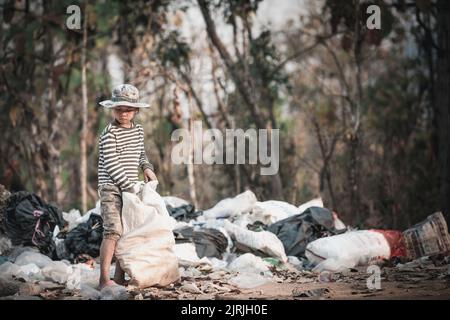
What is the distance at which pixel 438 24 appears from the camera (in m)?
9.66

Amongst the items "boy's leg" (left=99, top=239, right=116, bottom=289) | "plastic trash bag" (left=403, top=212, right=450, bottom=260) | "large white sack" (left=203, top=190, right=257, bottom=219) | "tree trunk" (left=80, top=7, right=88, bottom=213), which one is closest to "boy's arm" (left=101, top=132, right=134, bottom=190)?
"boy's leg" (left=99, top=239, right=116, bottom=289)

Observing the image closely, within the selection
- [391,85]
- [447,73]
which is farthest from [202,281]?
[391,85]

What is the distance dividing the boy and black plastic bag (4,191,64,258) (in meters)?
1.79

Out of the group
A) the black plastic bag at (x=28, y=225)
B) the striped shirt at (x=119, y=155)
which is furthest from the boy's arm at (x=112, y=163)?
the black plastic bag at (x=28, y=225)

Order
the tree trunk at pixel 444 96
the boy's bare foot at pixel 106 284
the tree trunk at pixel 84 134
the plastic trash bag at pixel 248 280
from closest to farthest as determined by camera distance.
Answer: the boy's bare foot at pixel 106 284 → the plastic trash bag at pixel 248 280 → the tree trunk at pixel 444 96 → the tree trunk at pixel 84 134

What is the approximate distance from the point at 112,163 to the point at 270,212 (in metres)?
3.08

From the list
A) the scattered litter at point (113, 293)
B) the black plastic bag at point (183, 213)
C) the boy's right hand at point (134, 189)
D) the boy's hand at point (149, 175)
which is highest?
the boy's hand at point (149, 175)

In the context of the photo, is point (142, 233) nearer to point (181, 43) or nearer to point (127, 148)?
point (127, 148)

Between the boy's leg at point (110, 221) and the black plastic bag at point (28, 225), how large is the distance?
1.79 meters

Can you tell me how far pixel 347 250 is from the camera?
22.1ft

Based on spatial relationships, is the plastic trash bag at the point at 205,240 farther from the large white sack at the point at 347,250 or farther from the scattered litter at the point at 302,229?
the large white sack at the point at 347,250

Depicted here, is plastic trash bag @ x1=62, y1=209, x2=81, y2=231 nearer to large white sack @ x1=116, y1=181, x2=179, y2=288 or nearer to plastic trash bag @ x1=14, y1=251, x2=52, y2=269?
plastic trash bag @ x1=14, y1=251, x2=52, y2=269

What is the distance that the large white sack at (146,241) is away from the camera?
518 centimetres
